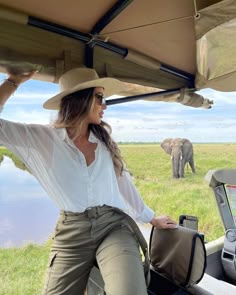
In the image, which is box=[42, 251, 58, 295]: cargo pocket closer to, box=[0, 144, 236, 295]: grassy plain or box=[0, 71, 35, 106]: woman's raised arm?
box=[0, 144, 236, 295]: grassy plain

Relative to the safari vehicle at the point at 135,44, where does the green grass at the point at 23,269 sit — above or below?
below

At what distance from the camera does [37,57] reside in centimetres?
139

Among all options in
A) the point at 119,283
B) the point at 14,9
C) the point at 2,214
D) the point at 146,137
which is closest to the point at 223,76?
the point at 146,137

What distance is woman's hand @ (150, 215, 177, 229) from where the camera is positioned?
1.62 meters

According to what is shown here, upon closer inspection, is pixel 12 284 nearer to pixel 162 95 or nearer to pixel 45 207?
pixel 45 207

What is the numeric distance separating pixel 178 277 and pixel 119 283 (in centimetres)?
44

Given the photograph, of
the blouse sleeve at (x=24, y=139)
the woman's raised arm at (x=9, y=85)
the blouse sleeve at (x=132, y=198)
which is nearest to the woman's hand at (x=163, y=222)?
the blouse sleeve at (x=132, y=198)

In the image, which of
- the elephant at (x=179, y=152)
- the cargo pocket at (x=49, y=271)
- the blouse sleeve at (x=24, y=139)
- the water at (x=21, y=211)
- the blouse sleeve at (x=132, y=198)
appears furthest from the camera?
the elephant at (x=179, y=152)

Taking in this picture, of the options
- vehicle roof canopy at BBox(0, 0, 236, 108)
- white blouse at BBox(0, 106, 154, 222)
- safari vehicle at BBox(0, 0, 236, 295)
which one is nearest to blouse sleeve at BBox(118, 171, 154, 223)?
white blouse at BBox(0, 106, 154, 222)

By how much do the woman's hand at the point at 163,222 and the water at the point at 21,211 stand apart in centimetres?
58

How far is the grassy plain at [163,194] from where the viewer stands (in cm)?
210

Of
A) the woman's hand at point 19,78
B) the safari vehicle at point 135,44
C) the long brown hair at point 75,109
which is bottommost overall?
the long brown hair at point 75,109

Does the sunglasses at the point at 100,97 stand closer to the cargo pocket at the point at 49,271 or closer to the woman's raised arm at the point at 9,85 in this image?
the woman's raised arm at the point at 9,85

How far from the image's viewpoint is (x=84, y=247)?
135 centimetres
